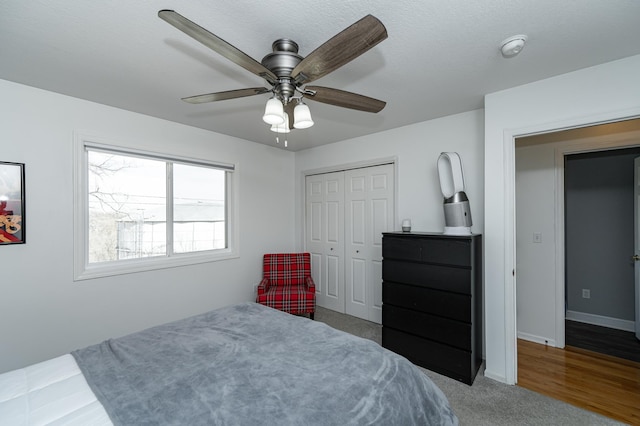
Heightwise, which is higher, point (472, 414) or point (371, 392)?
point (371, 392)

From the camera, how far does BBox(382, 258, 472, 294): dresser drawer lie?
89.3 inches

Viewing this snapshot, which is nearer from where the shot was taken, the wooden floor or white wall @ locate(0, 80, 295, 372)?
the wooden floor

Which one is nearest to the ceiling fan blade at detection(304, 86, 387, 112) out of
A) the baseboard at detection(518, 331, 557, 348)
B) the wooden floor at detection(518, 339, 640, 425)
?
the wooden floor at detection(518, 339, 640, 425)

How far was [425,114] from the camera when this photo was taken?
9.36 ft

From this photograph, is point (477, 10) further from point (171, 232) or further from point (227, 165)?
point (171, 232)

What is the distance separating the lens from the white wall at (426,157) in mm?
2736

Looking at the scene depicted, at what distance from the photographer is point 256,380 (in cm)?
119

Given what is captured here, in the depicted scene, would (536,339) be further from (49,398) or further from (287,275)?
(49,398)

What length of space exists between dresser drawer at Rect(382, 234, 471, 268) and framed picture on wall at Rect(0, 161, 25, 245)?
3.07 m

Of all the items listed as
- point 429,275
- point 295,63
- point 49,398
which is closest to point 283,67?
point 295,63

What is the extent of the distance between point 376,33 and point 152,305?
3.11m

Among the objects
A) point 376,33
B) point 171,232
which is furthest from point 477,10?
point 171,232

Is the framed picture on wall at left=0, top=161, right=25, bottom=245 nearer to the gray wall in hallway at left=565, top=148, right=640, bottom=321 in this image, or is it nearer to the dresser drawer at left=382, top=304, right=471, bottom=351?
the dresser drawer at left=382, top=304, right=471, bottom=351

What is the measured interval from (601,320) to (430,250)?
110 inches
